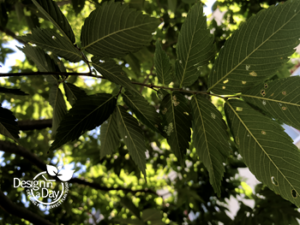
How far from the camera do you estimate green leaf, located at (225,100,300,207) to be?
1.08 ft

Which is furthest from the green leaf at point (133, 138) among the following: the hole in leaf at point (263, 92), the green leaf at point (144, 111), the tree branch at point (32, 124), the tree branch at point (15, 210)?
the tree branch at point (32, 124)

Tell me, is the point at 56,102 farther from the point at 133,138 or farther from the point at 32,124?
the point at 32,124

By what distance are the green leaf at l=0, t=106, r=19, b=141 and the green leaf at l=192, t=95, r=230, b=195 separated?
0.35m

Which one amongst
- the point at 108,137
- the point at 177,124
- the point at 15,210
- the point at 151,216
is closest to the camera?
the point at 177,124

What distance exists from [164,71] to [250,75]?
166mm

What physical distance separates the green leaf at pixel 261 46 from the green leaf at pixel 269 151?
62 millimetres

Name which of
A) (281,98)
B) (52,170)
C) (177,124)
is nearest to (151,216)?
(52,170)

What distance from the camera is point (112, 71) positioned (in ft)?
1.09

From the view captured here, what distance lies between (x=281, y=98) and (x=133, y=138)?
290mm

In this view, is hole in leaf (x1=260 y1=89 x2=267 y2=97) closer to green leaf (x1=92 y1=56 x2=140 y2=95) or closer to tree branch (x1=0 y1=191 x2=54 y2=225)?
green leaf (x1=92 y1=56 x2=140 y2=95)

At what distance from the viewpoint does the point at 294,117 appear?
0.35 metres

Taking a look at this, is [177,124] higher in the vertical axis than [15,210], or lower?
higher

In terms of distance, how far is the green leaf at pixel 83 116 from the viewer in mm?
352

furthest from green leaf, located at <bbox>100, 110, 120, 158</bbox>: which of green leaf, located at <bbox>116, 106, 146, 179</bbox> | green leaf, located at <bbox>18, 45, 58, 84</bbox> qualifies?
green leaf, located at <bbox>18, 45, 58, 84</bbox>
